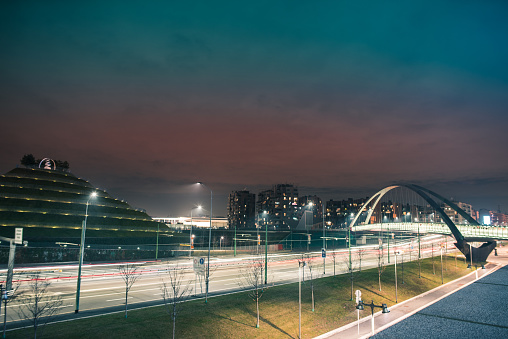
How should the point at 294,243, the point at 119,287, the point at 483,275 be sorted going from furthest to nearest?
the point at 294,243 → the point at 483,275 → the point at 119,287

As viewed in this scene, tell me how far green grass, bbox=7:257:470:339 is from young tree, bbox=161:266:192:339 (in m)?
0.68

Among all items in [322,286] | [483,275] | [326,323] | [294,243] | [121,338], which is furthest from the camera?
[294,243]

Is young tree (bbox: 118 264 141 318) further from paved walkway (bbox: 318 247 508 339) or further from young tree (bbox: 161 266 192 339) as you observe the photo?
paved walkway (bbox: 318 247 508 339)

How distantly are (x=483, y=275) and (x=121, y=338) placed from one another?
65350 millimetres

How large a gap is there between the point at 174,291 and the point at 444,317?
86.1 feet

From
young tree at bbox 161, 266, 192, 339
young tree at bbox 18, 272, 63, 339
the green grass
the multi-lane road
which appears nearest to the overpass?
the multi-lane road

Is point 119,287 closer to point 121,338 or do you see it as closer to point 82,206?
point 121,338

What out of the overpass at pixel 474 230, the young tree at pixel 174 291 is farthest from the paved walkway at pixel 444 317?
the overpass at pixel 474 230

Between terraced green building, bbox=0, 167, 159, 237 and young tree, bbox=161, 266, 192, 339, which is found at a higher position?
terraced green building, bbox=0, 167, 159, 237

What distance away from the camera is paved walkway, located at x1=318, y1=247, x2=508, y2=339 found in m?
27.0

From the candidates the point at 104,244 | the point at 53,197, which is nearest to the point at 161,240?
the point at 104,244

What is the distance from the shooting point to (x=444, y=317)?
3206 cm

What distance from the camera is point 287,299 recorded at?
34.1 m

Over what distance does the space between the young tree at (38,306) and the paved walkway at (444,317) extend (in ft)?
66.7
